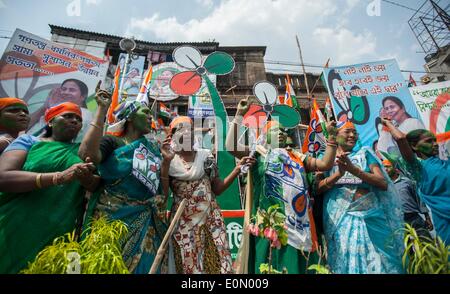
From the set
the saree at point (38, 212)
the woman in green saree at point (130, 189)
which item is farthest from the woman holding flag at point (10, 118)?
the woman in green saree at point (130, 189)

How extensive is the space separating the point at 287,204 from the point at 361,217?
0.54 metres

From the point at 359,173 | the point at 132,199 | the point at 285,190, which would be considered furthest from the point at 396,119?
the point at 132,199

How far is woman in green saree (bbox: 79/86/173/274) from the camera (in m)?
1.53

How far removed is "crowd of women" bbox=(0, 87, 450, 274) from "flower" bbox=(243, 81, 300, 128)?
2.34 m

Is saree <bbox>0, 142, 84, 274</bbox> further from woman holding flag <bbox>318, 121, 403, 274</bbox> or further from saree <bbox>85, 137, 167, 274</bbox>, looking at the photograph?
woman holding flag <bbox>318, 121, 403, 274</bbox>

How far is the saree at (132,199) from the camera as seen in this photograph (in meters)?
1.62

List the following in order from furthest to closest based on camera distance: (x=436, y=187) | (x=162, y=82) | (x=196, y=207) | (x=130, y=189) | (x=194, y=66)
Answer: (x=162, y=82) < (x=194, y=66) < (x=436, y=187) < (x=196, y=207) < (x=130, y=189)

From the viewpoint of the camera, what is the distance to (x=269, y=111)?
4.81 metres

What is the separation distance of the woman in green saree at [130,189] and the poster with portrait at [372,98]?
5.18 meters

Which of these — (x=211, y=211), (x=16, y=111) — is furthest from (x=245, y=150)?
(x=16, y=111)

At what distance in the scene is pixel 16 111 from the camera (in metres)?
1.84

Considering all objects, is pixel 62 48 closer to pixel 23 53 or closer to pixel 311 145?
pixel 23 53

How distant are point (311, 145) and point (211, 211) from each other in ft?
10.6

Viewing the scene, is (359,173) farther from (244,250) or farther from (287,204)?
(244,250)
